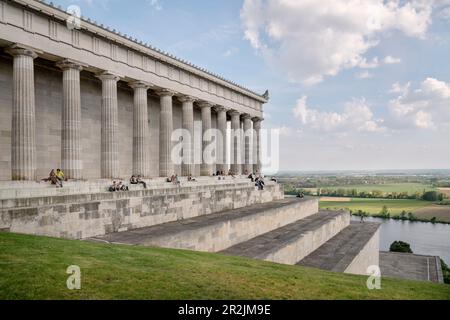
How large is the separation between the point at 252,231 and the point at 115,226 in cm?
1122

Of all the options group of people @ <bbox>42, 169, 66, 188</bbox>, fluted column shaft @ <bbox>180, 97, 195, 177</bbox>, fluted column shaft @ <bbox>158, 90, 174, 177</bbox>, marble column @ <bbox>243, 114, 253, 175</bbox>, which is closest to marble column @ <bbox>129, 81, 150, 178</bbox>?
fluted column shaft @ <bbox>158, 90, 174, 177</bbox>

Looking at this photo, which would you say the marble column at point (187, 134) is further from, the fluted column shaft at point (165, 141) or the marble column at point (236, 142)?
the marble column at point (236, 142)

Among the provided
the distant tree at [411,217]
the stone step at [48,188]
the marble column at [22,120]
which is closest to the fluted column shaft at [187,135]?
the stone step at [48,188]

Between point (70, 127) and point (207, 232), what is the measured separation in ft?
42.1

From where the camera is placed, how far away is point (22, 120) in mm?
23562

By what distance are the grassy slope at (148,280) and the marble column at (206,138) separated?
108 feet

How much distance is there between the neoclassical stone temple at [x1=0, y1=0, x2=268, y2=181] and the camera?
23.9 metres

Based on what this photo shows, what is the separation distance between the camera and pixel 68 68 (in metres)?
27.3

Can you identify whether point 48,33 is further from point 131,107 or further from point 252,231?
point 252,231

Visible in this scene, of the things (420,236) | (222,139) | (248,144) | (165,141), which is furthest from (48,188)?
(420,236)

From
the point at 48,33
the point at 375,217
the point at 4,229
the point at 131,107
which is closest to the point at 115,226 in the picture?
the point at 4,229

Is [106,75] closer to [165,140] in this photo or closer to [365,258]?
[165,140]

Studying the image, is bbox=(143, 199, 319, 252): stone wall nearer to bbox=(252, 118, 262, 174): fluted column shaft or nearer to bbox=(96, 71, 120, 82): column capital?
bbox=(96, 71, 120, 82): column capital

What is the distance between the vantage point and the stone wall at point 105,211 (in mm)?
17586
